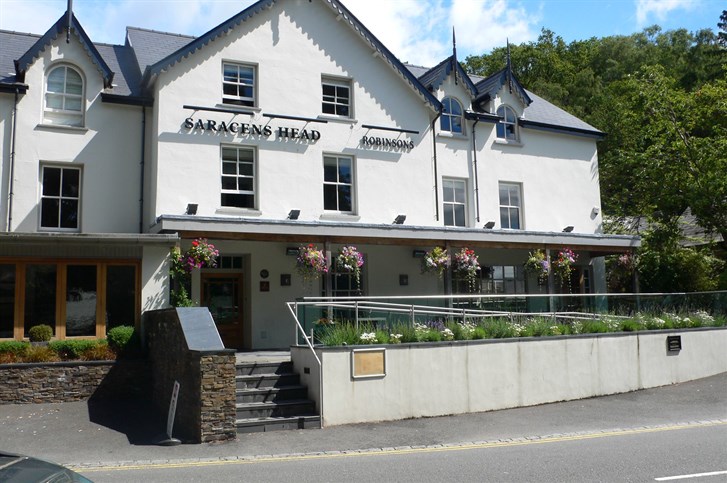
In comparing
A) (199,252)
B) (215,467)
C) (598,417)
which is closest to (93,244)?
(199,252)

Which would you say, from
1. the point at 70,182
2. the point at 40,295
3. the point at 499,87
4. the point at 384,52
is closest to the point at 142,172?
the point at 70,182

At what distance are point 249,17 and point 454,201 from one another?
8.60 meters

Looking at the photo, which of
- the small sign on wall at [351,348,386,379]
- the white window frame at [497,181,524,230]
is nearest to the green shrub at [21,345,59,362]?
the small sign on wall at [351,348,386,379]

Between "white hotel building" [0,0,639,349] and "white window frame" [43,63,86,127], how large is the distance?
0.13 ft

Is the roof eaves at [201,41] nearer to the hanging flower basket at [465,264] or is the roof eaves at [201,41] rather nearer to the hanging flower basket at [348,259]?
the hanging flower basket at [348,259]

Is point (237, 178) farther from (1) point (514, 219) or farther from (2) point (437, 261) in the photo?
(1) point (514, 219)

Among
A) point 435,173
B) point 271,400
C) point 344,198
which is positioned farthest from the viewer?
point 435,173

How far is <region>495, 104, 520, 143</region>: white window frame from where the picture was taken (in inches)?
917

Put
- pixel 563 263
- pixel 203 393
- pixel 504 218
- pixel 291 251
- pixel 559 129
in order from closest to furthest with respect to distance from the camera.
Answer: pixel 203 393, pixel 291 251, pixel 563 263, pixel 504 218, pixel 559 129

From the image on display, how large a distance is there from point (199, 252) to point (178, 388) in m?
5.08

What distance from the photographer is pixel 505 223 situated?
22.9 meters

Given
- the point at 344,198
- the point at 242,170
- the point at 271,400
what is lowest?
the point at 271,400

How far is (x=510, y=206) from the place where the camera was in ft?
75.9

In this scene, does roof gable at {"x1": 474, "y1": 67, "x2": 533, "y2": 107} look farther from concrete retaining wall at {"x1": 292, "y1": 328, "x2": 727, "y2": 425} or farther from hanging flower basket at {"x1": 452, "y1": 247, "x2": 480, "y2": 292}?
concrete retaining wall at {"x1": 292, "y1": 328, "x2": 727, "y2": 425}
